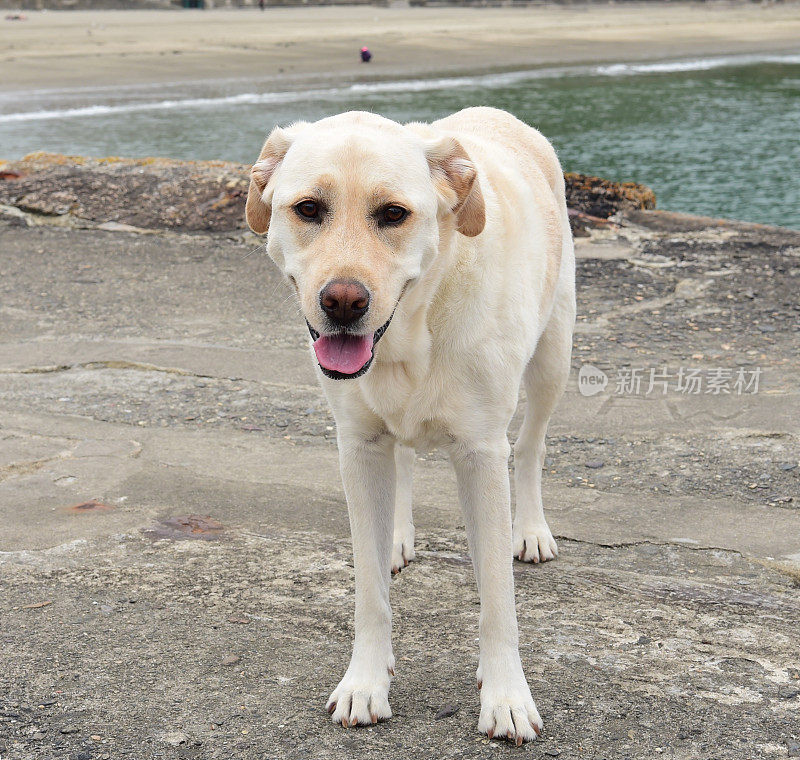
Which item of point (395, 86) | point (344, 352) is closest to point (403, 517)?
point (344, 352)

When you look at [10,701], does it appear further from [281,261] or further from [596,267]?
[596,267]

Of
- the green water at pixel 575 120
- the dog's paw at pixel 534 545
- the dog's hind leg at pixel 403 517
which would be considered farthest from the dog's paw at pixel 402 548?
the green water at pixel 575 120

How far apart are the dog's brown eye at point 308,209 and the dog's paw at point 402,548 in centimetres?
161

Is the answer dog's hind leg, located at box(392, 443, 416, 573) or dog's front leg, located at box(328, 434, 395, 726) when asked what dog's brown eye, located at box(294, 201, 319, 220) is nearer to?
dog's front leg, located at box(328, 434, 395, 726)

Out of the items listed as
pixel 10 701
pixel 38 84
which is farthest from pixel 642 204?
pixel 38 84

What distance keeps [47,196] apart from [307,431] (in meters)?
5.30

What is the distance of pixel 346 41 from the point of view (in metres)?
40.5

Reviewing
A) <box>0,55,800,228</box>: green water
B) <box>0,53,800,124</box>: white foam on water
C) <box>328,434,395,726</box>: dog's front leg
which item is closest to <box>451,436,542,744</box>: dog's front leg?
<box>328,434,395,726</box>: dog's front leg

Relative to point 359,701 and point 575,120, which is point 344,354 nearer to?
point 359,701

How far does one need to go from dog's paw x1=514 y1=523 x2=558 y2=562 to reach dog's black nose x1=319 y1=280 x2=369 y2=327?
1.70m

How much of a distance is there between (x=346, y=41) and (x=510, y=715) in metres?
40.4

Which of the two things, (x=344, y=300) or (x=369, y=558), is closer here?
(x=344, y=300)

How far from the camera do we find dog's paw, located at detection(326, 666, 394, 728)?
2803mm

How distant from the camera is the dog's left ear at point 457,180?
8.87ft
